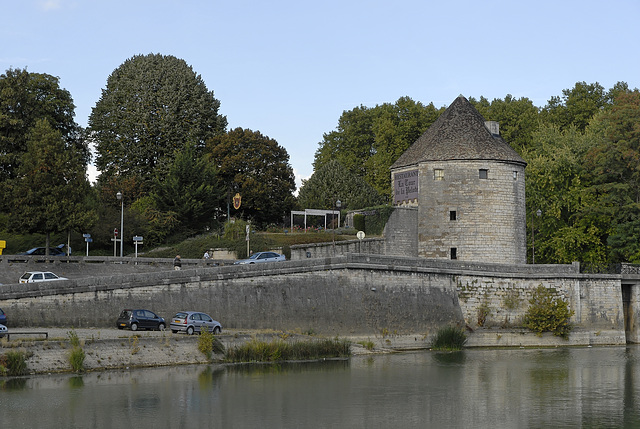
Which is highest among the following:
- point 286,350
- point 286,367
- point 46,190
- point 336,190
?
point 336,190

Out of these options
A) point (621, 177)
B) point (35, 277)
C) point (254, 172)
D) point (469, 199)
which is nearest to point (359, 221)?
point (469, 199)

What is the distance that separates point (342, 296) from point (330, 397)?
1396 cm

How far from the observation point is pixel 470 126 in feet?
196

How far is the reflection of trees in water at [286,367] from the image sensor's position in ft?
119

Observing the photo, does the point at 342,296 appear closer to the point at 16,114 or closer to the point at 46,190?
the point at 46,190

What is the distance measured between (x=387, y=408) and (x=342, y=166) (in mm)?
57515

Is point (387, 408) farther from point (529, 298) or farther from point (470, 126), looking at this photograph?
point (470, 126)

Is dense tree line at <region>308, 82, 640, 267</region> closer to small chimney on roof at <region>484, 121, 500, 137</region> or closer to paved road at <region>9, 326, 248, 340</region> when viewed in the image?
small chimney on roof at <region>484, 121, 500, 137</region>

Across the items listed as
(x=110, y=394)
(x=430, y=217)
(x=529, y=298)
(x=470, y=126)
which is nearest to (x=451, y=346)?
(x=529, y=298)

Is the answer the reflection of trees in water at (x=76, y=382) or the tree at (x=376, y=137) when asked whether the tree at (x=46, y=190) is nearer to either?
the reflection of trees in water at (x=76, y=382)

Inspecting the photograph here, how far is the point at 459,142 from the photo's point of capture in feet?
191

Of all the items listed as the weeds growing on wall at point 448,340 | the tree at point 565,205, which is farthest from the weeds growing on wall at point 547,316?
the tree at point 565,205

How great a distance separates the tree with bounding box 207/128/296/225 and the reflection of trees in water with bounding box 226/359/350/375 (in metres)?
34.2

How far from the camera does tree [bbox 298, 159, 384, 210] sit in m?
82.9
